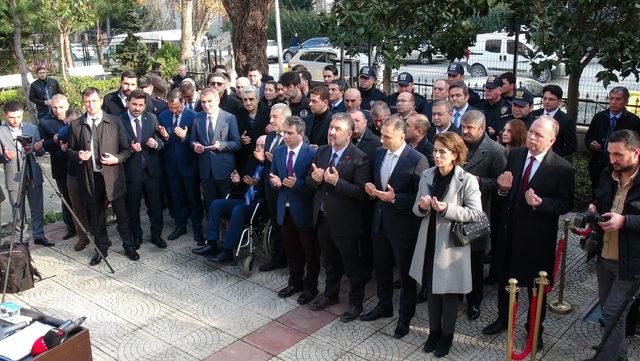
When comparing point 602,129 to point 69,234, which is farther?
point 69,234

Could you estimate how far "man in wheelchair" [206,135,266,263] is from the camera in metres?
6.68

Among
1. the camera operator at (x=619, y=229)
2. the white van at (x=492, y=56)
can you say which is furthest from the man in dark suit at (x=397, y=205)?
the white van at (x=492, y=56)

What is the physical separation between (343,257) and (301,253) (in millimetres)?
717

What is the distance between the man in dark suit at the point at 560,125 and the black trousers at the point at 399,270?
2646 millimetres

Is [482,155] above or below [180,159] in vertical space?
above

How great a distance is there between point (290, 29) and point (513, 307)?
36502 mm

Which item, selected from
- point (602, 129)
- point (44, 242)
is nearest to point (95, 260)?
point (44, 242)

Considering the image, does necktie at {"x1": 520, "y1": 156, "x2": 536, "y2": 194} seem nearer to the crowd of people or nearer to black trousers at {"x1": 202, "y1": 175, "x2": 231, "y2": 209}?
the crowd of people

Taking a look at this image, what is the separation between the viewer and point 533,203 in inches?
182

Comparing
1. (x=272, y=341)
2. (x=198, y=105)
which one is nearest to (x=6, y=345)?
(x=272, y=341)

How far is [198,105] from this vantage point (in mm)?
8617

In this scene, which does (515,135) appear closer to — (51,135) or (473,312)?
(473,312)

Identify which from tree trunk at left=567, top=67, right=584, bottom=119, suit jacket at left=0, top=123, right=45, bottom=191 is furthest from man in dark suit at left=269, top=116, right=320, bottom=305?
tree trunk at left=567, top=67, right=584, bottom=119

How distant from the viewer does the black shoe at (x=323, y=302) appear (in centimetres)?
591
